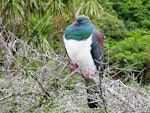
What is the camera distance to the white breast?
4246mm

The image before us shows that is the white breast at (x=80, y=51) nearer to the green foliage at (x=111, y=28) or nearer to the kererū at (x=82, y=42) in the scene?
the kererū at (x=82, y=42)

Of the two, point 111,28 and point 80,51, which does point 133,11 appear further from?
point 80,51

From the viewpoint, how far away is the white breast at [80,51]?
4.25 metres

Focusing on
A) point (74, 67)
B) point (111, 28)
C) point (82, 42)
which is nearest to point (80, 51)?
point (82, 42)

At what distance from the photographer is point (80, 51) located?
4.30 m

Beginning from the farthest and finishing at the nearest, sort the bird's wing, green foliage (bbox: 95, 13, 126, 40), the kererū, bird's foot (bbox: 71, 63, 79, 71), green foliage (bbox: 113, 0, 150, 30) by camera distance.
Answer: green foliage (bbox: 113, 0, 150, 30) < green foliage (bbox: 95, 13, 126, 40) < the bird's wing < the kererū < bird's foot (bbox: 71, 63, 79, 71)

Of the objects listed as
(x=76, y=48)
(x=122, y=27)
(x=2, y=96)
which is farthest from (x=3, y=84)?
(x=122, y=27)

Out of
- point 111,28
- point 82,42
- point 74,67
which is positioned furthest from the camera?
point 111,28

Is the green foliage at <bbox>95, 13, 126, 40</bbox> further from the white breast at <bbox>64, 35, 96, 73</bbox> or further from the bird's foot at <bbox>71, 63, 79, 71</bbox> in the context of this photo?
the bird's foot at <bbox>71, 63, 79, 71</bbox>

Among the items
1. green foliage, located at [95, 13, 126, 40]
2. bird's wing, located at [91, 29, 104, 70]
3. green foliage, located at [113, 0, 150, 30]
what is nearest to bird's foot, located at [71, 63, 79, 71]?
bird's wing, located at [91, 29, 104, 70]

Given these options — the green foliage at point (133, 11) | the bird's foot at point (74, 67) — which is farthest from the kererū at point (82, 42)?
the green foliage at point (133, 11)

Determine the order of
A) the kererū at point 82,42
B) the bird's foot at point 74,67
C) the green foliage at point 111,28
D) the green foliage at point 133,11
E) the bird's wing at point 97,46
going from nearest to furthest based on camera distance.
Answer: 1. the bird's foot at point 74,67
2. the kererū at point 82,42
3. the bird's wing at point 97,46
4. the green foliage at point 111,28
5. the green foliage at point 133,11

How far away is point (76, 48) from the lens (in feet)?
14.0

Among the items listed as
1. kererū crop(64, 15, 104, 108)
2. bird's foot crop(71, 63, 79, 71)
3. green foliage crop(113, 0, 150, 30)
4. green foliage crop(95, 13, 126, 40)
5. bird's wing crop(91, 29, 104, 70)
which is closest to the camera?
bird's foot crop(71, 63, 79, 71)
